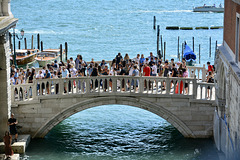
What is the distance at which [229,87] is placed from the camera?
63.7ft

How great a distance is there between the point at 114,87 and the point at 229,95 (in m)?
5.43

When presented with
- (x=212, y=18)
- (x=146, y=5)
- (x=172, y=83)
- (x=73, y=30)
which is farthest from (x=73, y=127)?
(x=146, y=5)

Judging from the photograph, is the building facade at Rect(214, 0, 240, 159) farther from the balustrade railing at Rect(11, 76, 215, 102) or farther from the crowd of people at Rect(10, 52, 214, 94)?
the crowd of people at Rect(10, 52, 214, 94)

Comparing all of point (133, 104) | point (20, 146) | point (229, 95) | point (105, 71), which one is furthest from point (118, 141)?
point (229, 95)

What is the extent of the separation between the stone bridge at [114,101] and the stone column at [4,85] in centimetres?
104

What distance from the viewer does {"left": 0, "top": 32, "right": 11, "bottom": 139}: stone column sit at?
21.4 meters

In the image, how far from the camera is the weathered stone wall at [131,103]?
75.4 ft

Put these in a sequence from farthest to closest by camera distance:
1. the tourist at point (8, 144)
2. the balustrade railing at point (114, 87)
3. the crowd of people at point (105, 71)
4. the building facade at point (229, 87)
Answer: the crowd of people at point (105, 71), the balustrade railing at point (114, 87), the tourist at point (8, 144), the building facade at point (229, 87)

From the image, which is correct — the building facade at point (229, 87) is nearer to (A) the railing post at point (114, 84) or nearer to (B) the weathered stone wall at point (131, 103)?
(B) the weathered stone wall at point (131, 103)

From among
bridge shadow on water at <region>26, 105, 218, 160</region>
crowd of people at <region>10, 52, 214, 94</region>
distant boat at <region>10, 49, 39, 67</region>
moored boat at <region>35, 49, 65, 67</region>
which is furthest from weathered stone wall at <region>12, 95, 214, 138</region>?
moored boat at <region>35, 49, 65, 67</region>

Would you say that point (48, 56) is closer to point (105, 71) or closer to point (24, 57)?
point (24, 57)

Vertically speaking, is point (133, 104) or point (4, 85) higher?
point (4, 85)

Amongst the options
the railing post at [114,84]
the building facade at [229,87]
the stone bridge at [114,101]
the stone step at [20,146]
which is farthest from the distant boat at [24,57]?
the building facade at [229,87]

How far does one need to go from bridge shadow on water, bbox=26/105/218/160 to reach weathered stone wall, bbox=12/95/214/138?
0.60 meters
